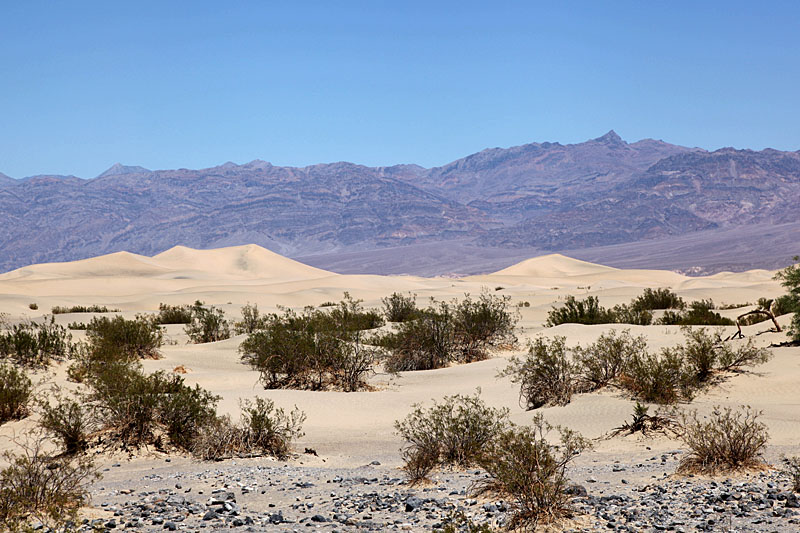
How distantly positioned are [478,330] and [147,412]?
35.2ft

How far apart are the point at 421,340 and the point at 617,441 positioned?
8.43m

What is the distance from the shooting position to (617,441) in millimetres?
9258

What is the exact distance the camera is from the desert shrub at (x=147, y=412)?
939cm

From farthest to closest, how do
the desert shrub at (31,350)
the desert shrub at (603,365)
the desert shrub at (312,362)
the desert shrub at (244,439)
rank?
the desert shrub at (312,362)
the desert shrub at (31,350)
the desert shrub at (603,365)
the desert shrub at (244,439)

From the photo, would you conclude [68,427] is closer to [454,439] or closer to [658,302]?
[454,439]

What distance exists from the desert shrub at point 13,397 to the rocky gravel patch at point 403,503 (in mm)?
3309

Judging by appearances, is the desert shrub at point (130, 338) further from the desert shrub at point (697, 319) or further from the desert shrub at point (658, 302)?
the desert shrub at point (658, 302)

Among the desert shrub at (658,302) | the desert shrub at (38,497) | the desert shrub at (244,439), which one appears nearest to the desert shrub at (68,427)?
the desert shrub at (244,439)

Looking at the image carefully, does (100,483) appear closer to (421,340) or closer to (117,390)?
(117,390)

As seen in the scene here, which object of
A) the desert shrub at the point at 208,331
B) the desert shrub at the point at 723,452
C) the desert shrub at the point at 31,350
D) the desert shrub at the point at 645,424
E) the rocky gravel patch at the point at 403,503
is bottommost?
the desert shrub at the point at 645,424

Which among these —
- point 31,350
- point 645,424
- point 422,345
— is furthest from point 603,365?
point 31,350

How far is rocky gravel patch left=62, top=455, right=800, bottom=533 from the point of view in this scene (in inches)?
227

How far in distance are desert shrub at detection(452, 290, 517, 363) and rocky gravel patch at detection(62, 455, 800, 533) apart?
34.3 feet

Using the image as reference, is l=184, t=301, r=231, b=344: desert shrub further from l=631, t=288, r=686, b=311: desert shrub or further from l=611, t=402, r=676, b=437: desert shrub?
l=631, t=288, r=686, b=311: desert shrub
